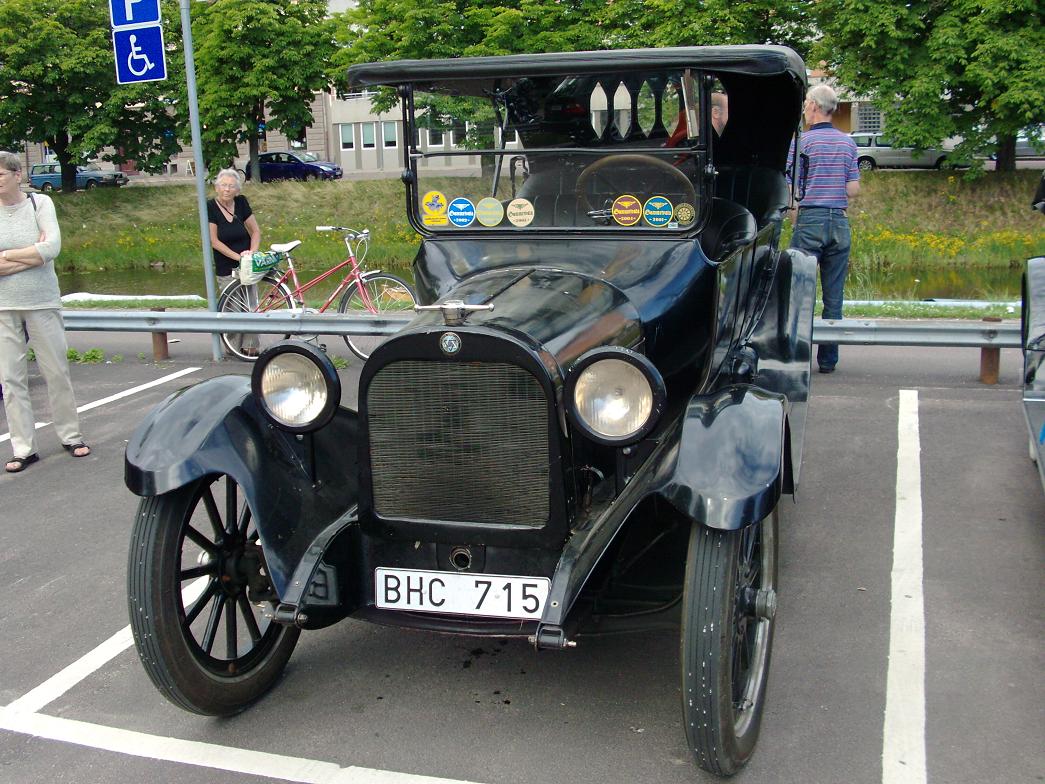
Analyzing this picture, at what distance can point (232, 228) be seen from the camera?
9219mm

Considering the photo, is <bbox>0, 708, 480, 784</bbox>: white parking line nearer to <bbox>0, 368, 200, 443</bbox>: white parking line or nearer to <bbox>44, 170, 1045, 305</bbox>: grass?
<bbox>0, 368, 200, 443</bbox>: white parking line

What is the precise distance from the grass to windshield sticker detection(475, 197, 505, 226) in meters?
8.13

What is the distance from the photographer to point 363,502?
339cm

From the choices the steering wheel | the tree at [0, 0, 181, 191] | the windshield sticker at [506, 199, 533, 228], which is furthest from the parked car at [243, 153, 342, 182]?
the steering wheel

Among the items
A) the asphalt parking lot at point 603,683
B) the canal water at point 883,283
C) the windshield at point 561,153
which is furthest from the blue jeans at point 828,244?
the canal water at point 883,283

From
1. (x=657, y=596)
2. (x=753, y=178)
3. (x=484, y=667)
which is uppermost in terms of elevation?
(x=753, y=178)

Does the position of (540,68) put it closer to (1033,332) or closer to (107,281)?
(1033,332)

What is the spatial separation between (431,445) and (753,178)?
317 centimetres

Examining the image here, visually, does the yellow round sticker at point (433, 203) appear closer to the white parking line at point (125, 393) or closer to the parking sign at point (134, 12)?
the white parking line at point (125, 393)

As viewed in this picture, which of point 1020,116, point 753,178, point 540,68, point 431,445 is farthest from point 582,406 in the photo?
point 1020,116

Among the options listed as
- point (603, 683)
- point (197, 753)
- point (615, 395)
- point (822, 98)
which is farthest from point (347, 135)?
point (615, 395)

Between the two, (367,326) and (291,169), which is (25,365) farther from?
(291,169)

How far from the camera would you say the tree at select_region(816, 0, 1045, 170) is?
2127 centimetres

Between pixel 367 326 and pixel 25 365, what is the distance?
2604 millimetres
